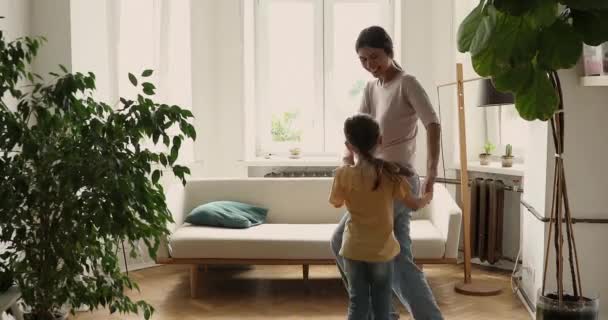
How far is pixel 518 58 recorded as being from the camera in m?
2.03

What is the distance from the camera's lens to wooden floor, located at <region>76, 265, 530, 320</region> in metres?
3.58

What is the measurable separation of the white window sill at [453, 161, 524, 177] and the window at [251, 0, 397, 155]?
125 cm

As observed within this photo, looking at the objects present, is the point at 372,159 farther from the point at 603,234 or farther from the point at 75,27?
the point at 75,27

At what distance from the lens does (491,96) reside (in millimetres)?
3758

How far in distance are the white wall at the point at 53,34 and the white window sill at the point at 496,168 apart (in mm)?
2852

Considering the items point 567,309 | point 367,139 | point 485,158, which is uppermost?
point 367,139

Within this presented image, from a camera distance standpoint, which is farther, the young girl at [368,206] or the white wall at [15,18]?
the white wall at [15,18]

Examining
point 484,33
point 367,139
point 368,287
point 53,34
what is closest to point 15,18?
point 53,34

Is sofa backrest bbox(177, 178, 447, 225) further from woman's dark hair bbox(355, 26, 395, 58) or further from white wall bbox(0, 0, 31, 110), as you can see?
woman's dark hair bbox(355, 26, 395, 58)

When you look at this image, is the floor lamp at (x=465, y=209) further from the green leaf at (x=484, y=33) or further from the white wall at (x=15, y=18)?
the white wall at (x=15, y=18)

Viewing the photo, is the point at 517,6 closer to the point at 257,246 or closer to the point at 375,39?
the point at 375,39

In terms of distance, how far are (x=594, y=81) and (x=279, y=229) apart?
2022mm

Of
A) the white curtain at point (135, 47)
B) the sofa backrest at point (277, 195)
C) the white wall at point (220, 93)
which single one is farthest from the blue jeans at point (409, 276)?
the white wall at point (220, 93)

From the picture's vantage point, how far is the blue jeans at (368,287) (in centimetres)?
258
